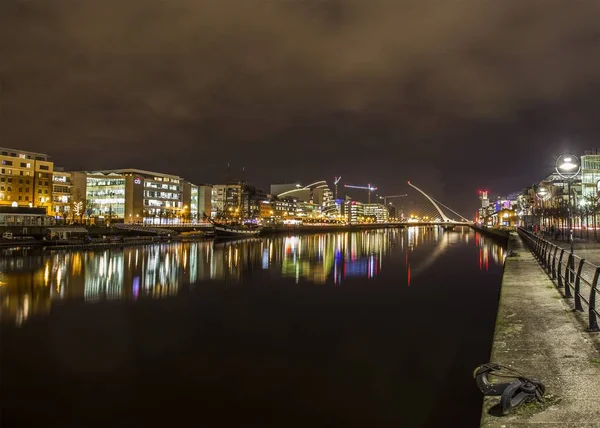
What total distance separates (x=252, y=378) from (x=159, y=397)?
76.3 inches

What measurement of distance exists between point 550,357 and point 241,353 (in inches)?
283

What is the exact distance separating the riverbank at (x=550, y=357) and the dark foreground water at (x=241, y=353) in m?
1.62

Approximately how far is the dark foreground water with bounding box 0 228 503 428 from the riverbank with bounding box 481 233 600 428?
1618 millimetres

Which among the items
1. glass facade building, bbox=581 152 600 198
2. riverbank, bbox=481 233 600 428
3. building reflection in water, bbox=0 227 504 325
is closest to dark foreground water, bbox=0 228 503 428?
building reflection in water, bbox=0 227 504 325

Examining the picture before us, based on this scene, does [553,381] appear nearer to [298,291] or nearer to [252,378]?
[252,378]

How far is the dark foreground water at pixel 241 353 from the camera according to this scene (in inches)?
314

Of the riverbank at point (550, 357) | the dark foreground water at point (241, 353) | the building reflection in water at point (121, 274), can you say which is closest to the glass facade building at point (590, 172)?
the building reflection in water at point (121, 274)

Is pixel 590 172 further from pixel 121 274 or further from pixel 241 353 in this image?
pixel 241 353

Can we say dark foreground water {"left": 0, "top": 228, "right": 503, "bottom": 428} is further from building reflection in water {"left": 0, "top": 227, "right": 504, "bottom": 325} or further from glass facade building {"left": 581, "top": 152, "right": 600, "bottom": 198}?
glass facade building {"left": 581, "top": 152, "right": 600, "bottom": 198}

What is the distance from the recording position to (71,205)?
9200cm

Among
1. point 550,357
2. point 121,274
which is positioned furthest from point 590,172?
point 550,357

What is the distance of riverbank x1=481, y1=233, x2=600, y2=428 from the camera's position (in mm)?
4559

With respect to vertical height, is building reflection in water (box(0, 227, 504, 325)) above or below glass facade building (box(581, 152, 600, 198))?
below

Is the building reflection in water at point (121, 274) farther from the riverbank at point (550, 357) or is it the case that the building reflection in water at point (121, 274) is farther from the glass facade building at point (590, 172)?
the glass facade building at point (590, 172)
